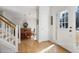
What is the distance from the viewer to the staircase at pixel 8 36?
214 cm

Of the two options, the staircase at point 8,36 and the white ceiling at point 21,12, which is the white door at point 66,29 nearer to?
the white ceiling at point 21,12


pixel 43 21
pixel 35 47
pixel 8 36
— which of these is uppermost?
pixel 43 21

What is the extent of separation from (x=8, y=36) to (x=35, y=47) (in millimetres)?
510

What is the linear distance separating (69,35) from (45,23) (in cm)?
47

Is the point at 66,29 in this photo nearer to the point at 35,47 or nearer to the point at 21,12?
the point at 35,47

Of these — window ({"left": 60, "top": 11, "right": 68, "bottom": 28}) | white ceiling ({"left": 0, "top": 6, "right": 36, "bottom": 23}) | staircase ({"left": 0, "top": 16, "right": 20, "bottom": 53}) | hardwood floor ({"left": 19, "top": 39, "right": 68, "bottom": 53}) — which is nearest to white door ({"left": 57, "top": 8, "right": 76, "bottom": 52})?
window ({"left": 60, "top": 11, "right": 68, "bottom": 28})

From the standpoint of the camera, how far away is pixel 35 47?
218cm

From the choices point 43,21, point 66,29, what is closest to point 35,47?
point 43,21

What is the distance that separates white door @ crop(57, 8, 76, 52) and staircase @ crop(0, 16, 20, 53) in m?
0.75

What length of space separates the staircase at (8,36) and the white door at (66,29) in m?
0.75

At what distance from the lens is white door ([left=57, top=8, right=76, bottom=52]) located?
2.15 meters

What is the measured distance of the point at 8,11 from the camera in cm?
214
